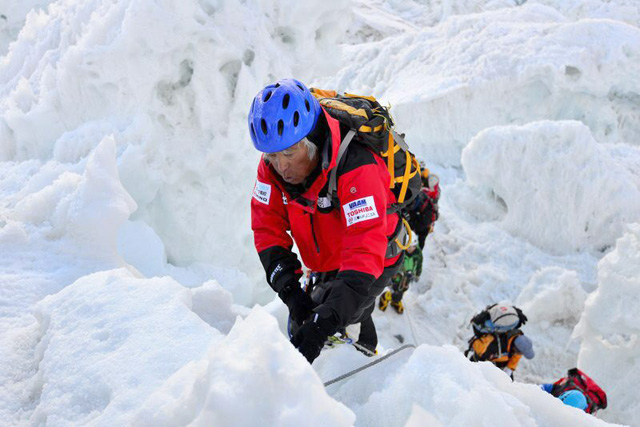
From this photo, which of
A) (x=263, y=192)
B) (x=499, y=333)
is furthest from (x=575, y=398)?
(x=263, y=192)

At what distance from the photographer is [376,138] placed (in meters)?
2.34

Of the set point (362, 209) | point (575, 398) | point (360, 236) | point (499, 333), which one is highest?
point (362, 209)

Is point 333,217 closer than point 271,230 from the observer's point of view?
Yes

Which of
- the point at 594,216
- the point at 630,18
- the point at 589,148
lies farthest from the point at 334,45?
the point at 630,18

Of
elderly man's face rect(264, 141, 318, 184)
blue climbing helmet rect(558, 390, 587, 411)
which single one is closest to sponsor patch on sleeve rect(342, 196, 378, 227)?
elderly man's face rect(264, 141, 318, 184)

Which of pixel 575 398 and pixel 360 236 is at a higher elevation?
pixel 360 236

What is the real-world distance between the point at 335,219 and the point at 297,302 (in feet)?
1.65

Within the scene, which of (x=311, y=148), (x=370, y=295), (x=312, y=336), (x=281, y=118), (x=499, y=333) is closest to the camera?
(x=312, y=336)

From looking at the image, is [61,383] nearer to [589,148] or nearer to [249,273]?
[249,273]

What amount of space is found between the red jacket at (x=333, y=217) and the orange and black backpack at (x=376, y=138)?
48 mm

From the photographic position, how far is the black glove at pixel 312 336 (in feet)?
6.15

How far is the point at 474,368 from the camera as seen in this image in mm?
1388

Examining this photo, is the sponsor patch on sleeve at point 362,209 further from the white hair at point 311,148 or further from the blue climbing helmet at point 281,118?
the blue climbing helmet at point 281,118

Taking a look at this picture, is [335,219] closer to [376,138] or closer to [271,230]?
[271,230]
